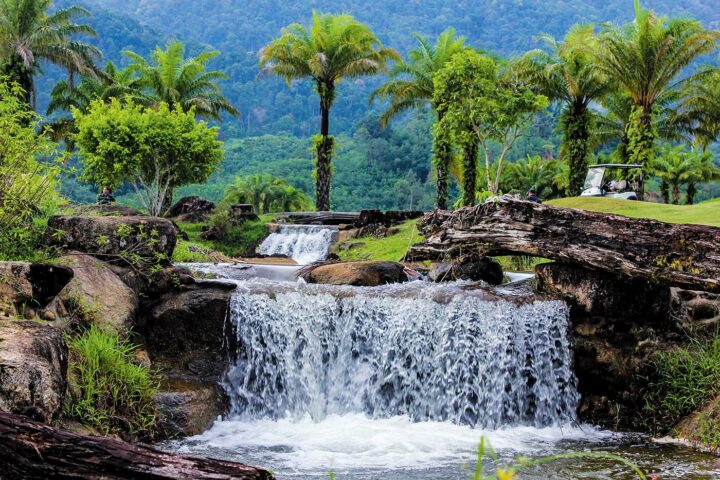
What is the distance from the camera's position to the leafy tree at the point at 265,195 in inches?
1780

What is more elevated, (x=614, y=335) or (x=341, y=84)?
(x=341, y=84)

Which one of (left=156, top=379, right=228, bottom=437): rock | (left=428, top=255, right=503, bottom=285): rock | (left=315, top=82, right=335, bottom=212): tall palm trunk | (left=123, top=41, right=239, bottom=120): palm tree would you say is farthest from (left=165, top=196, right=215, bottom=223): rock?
(left=156, top=379, right=228, bottom=437): rock

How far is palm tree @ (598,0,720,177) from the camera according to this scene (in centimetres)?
2409

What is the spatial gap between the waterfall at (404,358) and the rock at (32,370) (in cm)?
376

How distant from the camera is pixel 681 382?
9.18 m

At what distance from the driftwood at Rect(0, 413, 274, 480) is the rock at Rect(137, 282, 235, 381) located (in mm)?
6698

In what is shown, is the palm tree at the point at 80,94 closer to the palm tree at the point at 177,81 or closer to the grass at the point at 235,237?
the palm tree at the point at 177,81

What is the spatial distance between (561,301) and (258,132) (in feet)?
287

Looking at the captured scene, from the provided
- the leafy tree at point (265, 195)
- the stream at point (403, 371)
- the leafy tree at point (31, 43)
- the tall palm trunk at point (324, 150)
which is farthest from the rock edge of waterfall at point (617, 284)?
the leafy tree at point (265, 195)

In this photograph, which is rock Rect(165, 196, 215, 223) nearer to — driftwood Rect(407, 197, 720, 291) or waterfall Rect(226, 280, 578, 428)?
waterfall Rect(226, 280, 578, 428)

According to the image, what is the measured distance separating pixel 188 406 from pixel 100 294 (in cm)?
189

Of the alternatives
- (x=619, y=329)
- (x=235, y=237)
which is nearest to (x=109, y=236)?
(x=619, y=329)

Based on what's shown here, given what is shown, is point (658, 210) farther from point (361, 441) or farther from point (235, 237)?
point (235, 237)

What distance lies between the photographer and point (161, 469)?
9.27ft
